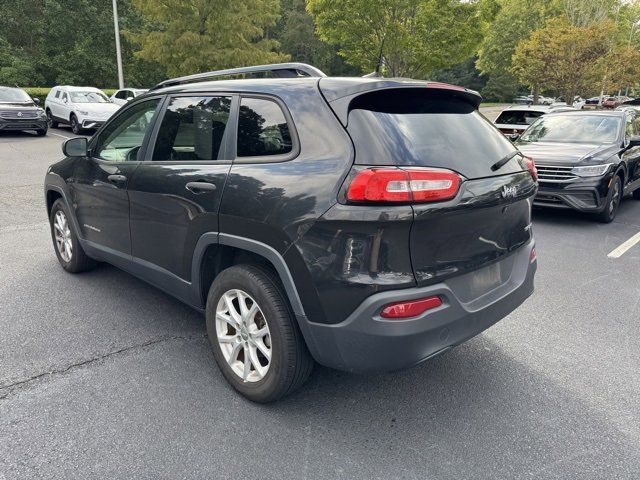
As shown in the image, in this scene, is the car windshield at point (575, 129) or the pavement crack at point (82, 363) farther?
the car windshield at point (575, 129)

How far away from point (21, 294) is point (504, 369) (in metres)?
3.84

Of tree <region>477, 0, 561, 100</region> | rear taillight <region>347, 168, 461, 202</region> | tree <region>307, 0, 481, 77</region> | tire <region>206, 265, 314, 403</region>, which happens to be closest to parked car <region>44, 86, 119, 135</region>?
tree <region>307, 0, 481, 77</region>

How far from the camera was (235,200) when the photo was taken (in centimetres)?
270

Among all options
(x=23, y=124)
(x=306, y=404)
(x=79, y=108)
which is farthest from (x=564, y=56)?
(x=306, y=404)

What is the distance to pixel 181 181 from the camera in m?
3.08

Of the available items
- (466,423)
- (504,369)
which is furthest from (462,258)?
(504,369)

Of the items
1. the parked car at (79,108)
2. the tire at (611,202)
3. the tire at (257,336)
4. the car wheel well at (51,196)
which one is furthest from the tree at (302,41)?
the tire at (257,336)

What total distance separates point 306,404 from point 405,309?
94cm

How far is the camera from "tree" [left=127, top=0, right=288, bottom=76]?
20.0 m

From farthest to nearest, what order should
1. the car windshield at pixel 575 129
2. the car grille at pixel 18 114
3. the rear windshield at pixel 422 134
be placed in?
1. the car grille at pixel 18 114
2. the car windshield at pixel 575 129
3. the rear windshield at pixel 422 134

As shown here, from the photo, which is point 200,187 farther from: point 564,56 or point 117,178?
point 564,56

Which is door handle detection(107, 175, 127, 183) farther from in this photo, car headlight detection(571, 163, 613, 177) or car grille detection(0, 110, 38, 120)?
car grille detection(0, 110, 38, 120)

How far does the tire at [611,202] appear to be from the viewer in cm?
739

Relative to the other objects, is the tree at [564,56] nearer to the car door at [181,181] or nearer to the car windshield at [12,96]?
the car windshield at [12,96]
